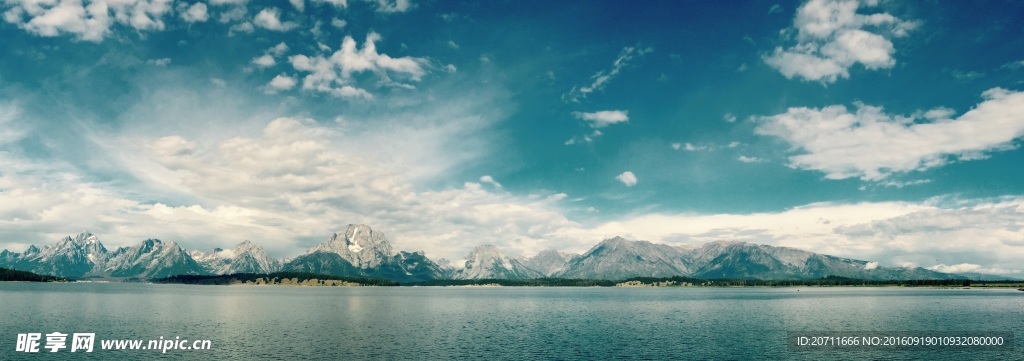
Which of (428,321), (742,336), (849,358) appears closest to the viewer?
(849,358)

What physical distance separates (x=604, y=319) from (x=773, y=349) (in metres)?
63.6

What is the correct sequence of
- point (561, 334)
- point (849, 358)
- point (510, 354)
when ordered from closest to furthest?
point (849, 358), point (510, 354), point (561, 334)

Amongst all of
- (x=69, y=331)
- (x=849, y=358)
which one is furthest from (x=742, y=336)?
(x=69, y=331)

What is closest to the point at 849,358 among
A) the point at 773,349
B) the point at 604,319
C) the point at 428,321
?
the point at 773,349

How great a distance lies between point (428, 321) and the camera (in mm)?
137750

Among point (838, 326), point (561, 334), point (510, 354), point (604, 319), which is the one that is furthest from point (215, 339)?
point (838, 326)

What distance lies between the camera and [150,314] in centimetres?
14488

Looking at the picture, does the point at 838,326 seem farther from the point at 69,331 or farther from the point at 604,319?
the point at 69,331

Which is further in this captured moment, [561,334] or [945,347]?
[561,334]

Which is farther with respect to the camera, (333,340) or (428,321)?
(428,321)

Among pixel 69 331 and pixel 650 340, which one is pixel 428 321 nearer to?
pixel 650 340

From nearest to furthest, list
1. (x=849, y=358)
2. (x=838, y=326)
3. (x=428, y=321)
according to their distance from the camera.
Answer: (x=849, y=358) → (x=838, y=326) → (x=428, y=321)

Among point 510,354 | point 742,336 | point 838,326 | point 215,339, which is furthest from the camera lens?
point 838,326

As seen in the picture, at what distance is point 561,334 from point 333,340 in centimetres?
4407
